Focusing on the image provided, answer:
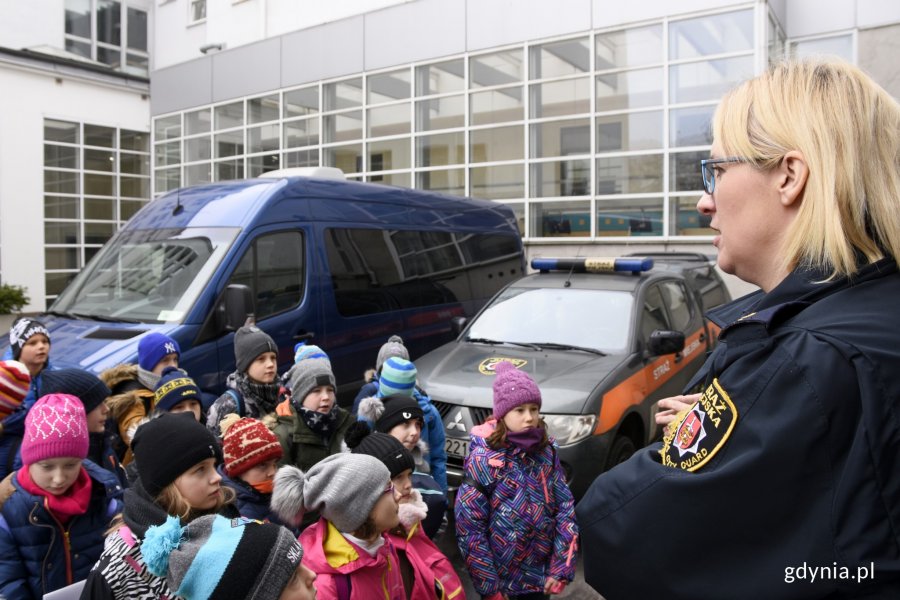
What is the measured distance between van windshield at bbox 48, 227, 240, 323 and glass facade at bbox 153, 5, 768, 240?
9.38m

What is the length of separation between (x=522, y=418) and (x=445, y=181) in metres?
13.2

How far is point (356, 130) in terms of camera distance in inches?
690

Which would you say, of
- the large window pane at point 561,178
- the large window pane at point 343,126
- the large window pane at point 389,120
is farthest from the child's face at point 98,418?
the large window pane at point 343,126

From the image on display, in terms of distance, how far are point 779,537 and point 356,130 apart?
1745 cm

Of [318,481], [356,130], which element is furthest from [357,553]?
[356,130]

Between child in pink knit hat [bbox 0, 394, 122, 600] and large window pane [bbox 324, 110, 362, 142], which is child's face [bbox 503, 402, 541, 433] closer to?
child in pink knit hat [bbox 0, 394, 122, 600]

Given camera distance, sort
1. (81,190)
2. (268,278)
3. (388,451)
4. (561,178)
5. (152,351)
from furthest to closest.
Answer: (81,190), (561,178), (268,278), (152,351), (388,451)

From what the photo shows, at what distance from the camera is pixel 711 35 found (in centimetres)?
1280

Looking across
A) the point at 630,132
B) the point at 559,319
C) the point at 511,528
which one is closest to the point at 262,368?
the point at 511,528

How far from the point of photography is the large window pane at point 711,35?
40.6 feet

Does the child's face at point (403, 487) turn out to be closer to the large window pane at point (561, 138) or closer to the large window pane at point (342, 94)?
the large window pane at point (561, 138)

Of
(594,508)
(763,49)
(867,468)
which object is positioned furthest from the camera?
(763,49)

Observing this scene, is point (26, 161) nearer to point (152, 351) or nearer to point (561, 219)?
point (561, 219)

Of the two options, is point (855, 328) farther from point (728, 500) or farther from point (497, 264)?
point (497, 264)
